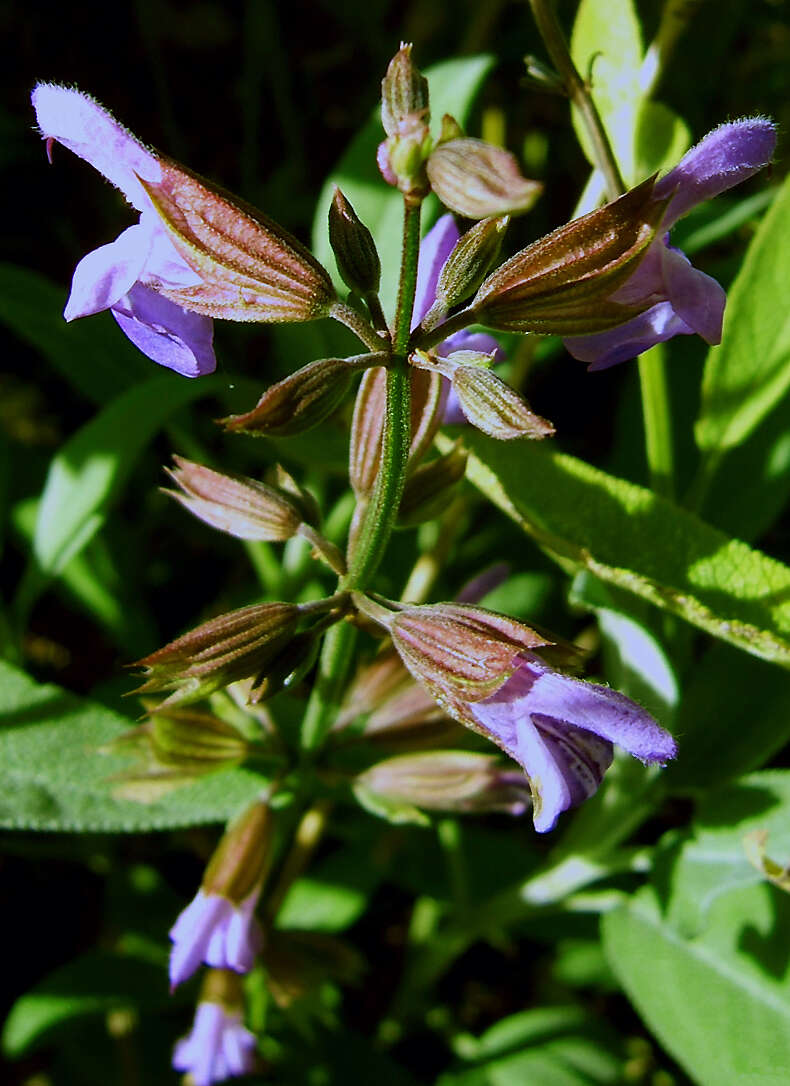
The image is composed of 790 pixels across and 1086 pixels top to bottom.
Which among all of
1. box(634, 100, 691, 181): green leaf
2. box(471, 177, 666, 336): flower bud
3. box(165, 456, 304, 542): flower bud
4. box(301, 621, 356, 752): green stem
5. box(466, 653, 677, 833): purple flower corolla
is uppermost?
box(634, 100, 691, 181): green leaf

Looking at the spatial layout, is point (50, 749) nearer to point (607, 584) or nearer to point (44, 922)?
point (607, 584)

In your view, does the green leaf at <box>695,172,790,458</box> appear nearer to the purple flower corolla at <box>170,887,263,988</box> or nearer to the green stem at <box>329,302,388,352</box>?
the green stem at <box>329,302,388,352</box>

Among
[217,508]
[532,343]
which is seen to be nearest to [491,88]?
[532,343]

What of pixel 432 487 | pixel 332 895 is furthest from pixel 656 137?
pixel 332 895

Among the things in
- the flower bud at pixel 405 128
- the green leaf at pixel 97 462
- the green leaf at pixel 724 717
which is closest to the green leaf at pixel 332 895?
the green leaf at pixel 724 717

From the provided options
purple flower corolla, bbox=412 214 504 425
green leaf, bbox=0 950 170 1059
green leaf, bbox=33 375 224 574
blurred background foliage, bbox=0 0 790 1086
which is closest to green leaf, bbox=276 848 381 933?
blurred background foliage, bbox=0 0 790 1086

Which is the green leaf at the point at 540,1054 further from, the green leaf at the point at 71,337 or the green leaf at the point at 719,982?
the green leaf at the point at 71,337

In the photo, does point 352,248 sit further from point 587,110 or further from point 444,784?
point 444,784
